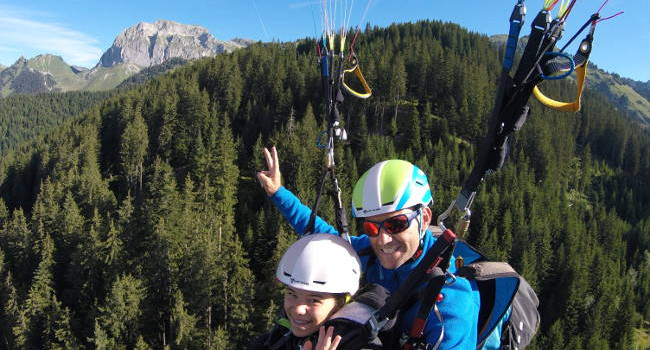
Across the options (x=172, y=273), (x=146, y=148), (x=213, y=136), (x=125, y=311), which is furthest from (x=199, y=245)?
(x=146, y=148)

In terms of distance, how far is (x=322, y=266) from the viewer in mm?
4188

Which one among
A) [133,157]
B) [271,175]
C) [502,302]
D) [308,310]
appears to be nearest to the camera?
[308,310]

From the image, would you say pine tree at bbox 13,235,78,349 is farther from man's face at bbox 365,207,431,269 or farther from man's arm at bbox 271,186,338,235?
man's face at bbox 365,207,431,269

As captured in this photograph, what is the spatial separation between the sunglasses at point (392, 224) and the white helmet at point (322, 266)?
0.37 m

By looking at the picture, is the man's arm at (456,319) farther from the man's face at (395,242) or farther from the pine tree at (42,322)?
the pine tree at (42,322)

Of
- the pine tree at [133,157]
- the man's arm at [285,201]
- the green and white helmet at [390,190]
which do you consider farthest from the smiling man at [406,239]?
the pine tree at [133,157]

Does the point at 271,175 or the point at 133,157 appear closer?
the point at 271,175

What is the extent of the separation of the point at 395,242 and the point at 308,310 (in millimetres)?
1221

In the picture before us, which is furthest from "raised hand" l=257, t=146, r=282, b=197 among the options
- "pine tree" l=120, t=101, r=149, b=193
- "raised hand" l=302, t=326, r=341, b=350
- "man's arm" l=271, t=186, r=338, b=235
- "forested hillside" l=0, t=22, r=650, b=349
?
"pine tree" l=120, t=101, r=149, b=193

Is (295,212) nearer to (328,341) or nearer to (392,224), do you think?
(392,224)

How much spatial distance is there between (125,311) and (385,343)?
37.2 metres

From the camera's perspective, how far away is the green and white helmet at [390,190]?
433 cm

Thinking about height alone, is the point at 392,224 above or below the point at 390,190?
below

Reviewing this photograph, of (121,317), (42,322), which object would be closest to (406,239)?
(121,317)
